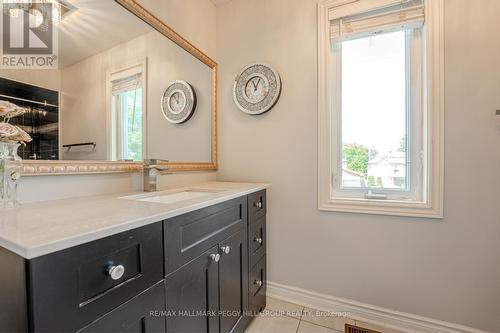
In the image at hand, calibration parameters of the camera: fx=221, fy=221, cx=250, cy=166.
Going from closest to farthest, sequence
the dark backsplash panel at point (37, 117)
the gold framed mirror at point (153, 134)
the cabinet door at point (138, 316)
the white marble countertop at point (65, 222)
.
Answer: the white marble countertop at point (65, 222), the cabinet door at point (138, 316), the dark backsplash panel at point (37, 117), the gold framed mirror at point (153, 134)

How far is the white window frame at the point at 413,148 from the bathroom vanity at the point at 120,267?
0.78m

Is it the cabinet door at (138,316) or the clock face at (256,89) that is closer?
the cabinet door at (138,316)

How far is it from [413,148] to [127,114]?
177cm

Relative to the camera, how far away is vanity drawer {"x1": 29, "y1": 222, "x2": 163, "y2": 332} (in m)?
0.46

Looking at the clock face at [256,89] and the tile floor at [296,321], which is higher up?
the clock face at [256,89]

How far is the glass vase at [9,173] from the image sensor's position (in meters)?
0.75

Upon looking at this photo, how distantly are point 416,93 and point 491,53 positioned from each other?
36cm

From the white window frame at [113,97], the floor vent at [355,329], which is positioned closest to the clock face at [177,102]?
the white window frame at [113,97]

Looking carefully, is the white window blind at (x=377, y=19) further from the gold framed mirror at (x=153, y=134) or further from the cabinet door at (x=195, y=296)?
the cabinet door at (x=195, y=296)

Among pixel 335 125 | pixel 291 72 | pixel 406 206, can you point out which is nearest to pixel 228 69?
pixel 291 72

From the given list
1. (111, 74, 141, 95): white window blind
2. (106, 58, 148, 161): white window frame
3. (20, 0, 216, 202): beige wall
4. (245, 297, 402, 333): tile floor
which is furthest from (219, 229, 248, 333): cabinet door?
(111, 74, 141, 95): white window blind

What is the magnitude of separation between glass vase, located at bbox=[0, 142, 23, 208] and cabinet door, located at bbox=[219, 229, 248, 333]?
0.80m

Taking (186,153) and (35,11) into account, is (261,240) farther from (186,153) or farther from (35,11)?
(35,11)

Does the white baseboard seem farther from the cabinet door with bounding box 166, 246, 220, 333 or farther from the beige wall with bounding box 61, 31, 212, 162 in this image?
the beige wall with bounding box 61, 31, 212, 162
